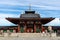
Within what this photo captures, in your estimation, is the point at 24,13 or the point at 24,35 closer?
the point at 24,35

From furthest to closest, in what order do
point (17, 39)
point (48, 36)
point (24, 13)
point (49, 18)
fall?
point (24, 13) → point (49, 18) → point (48, 36) → point (17, 39)

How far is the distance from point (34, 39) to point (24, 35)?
4.28 metres

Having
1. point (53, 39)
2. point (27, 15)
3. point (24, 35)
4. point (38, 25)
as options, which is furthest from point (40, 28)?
point (53, 39)

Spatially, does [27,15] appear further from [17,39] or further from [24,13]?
[17,39]

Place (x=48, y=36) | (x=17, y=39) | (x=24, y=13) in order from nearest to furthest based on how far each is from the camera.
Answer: (x=17, y=39) < (x=48, y=36) < (x=24, y=13)

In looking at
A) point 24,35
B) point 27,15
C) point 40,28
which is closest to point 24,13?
point 27,15

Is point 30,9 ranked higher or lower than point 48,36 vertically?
higher

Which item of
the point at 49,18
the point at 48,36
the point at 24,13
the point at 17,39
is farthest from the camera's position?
the point at 24,13

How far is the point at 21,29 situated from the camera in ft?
141

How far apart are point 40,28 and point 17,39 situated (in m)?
11.3

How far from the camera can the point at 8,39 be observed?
109 feet

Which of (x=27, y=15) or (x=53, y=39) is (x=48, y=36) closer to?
(x=53, y=39)

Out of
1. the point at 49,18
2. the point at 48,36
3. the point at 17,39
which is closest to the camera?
the point at 17,39

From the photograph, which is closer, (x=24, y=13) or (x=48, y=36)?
(x=48, y=36)
